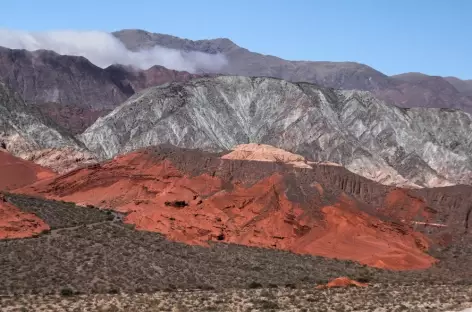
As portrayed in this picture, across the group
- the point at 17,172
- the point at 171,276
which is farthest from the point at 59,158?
the point at 171,276

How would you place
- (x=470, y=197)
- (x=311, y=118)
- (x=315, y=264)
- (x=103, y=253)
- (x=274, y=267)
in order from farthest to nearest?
(x=311, y=118) → (x=470, y=197) → (x=315, y=264) → (x=274, y=267) → (x=103, y=253)

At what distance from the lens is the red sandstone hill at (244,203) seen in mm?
63719

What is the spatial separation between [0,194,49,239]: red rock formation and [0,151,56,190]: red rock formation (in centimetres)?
3510

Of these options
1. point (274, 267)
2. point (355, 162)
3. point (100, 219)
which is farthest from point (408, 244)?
point (355, 162)

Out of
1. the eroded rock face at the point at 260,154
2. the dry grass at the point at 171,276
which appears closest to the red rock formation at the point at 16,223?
the dry grass at the point at 171,276

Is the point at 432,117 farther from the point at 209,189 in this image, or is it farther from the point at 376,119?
the point at 209,189

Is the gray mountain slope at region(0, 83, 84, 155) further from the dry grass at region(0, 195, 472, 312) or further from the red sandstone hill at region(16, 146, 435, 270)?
the dry grass at region(0, 195, 472, 312)

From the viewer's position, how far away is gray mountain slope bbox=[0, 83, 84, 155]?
392 feet

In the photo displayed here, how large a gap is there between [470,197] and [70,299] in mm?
66798

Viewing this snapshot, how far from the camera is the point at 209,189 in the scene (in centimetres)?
8331

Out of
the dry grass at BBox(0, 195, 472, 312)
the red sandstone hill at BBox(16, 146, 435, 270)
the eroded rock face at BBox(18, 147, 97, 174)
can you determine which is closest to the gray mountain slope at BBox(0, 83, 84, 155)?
the eroded rock face at BBox(18, 147, 97, 174)

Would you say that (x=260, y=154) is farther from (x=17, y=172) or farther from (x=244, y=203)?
(x=244, y=203)

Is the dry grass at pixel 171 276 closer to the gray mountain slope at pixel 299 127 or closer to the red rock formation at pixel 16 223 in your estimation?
the red rock formation at pixel 16 223

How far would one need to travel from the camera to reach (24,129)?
12938 centimetres
